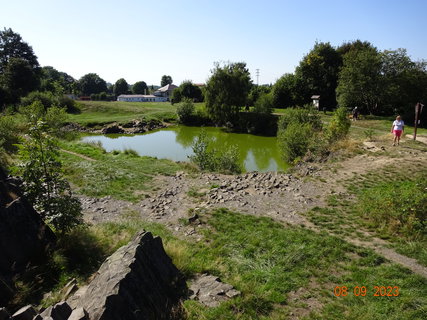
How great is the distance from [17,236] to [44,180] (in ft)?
5.57

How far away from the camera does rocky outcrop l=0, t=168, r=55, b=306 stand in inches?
217

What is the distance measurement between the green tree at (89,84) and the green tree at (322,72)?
92263 millimetres

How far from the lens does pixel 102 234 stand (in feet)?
26.4

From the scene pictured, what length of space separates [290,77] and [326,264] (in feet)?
143

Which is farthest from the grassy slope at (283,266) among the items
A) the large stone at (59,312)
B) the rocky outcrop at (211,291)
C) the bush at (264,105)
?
the bush at (264,105)

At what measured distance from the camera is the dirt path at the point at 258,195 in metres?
9.89

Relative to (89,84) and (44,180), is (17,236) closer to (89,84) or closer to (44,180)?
(44,180)

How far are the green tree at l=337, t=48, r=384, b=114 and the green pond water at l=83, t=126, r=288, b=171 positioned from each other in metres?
9.44

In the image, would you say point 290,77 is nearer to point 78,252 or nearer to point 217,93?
point 217,93

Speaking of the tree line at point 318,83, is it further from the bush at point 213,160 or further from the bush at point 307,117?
the bush at point 213,160

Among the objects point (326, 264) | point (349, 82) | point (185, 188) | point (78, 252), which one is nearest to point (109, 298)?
point (78, 252)

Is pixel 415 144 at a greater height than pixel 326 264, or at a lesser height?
greater

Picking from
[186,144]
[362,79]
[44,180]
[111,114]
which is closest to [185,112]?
[186,144]

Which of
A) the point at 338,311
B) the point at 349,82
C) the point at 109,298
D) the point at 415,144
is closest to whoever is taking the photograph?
the point at 109,298
